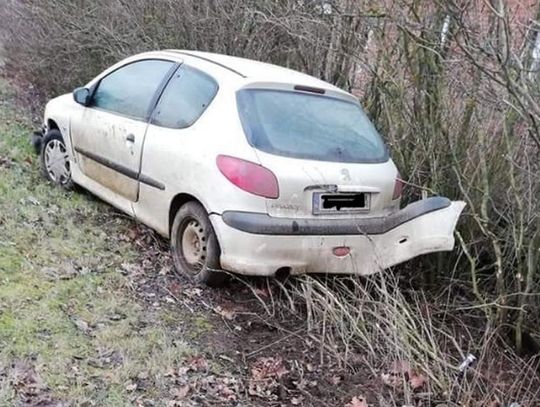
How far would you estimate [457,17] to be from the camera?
4.32m

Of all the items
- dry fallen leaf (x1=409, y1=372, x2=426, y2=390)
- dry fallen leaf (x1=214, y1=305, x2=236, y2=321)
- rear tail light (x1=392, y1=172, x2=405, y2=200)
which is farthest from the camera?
rear tail light (x1=392, y1=172, x2=405, y2=200)

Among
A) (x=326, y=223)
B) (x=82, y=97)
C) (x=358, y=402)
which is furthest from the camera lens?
(x=82, y=97)

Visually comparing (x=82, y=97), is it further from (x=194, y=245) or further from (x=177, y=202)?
(x=194, y=245)

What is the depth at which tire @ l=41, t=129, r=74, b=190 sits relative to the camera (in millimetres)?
6680

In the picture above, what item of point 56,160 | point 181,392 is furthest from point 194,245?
point 56,160

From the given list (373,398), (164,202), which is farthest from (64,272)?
(373,398)

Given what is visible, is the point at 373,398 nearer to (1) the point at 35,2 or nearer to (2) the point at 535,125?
(2) the point at 535,125

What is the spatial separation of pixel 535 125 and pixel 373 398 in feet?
6.47

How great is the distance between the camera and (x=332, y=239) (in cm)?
472

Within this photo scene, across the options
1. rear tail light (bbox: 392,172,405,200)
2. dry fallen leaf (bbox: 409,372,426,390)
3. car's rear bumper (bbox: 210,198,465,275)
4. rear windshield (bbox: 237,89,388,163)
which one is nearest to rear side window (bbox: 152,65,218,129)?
rear windshield (bbox: 237,89,388,163)

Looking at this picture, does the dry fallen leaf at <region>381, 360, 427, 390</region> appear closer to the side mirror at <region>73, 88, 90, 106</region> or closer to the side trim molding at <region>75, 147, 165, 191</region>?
the side trim molding at <region>75, 147, 165, 191</region>

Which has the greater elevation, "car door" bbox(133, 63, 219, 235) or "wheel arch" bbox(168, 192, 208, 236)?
"car door" bbox(133, 63, 219, 235)

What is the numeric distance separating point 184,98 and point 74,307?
75.8 inches

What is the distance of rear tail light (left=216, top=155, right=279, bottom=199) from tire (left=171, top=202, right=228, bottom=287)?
18.0 inches
